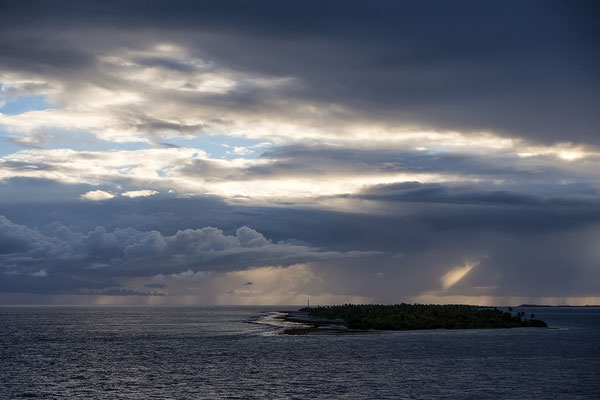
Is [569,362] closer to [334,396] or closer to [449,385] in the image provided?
[449,385]

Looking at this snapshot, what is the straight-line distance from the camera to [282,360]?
7538 centimetres

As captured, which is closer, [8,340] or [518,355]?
[518,355]

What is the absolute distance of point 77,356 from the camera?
83500mm

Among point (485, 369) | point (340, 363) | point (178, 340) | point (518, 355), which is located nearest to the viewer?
point (485, 369)

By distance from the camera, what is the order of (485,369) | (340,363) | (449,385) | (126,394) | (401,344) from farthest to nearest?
(401,344)
(340,363)
(485,369)
(449,385)
(126,394)

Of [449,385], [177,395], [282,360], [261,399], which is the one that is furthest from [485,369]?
[177,395]

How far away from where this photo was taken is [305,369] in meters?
66.8

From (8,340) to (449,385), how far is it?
90.2 m

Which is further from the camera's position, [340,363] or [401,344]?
[401,344]

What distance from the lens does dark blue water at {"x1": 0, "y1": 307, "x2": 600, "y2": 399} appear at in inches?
2082

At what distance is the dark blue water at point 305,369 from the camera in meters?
52.9

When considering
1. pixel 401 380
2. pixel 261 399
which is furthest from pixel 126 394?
pixel 401 380

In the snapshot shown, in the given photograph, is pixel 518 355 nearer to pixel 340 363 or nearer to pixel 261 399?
pixel 340 363

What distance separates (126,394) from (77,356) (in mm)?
35436
